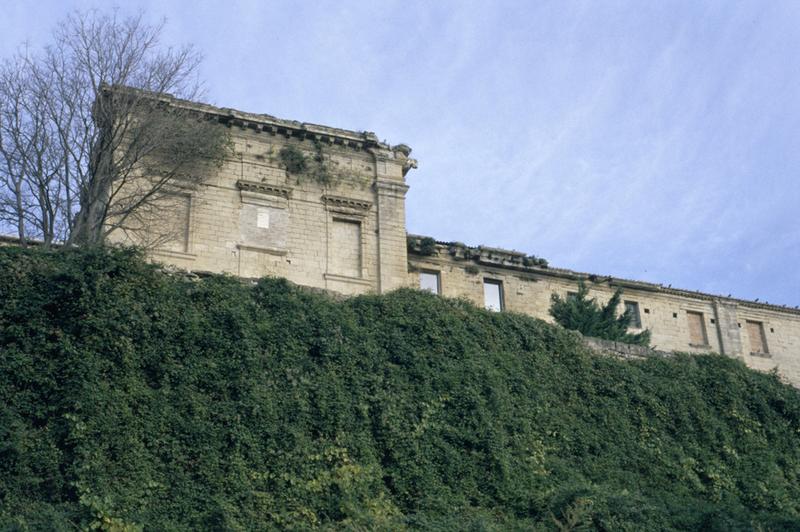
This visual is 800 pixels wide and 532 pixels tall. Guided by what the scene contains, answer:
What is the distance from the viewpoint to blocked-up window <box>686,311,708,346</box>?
34000mm

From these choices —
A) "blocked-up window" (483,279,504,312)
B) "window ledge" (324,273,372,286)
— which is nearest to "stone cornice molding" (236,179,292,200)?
"window ledge" (324,273,372,286)

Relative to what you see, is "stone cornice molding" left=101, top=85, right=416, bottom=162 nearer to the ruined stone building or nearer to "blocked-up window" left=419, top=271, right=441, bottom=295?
the ruined stone building

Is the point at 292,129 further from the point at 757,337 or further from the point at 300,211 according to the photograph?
the point at 757,337

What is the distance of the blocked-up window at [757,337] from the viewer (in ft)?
115

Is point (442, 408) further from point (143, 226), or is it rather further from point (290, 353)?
point (143, 226)

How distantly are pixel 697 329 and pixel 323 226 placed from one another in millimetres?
14850

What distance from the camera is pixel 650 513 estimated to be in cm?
1655

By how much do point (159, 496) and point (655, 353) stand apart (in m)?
12.2

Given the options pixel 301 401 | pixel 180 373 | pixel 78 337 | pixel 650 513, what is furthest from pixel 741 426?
pixel 78 337

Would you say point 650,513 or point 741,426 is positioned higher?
point 741,426

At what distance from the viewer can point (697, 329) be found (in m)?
34.3

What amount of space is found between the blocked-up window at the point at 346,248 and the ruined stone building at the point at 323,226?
3cm

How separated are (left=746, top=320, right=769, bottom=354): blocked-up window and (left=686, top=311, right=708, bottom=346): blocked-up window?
2.04m

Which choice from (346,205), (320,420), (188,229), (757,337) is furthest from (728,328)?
(320,420)
